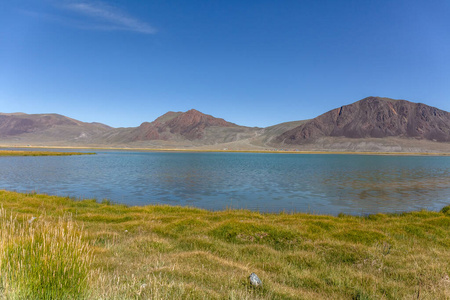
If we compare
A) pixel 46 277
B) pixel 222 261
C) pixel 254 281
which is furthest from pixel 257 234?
pixel 46 277

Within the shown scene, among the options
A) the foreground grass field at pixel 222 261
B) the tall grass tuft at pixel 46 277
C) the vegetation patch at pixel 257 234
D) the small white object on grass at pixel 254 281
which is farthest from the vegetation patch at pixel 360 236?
the tall grass tuft at pixel 46 277

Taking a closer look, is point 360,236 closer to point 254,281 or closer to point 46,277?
point 254,281

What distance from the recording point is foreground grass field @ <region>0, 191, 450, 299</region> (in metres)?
5.57

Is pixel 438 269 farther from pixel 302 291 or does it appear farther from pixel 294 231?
pixel 294 231

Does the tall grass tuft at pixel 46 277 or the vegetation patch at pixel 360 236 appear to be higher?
the tall grass tuft at pixel 46 277

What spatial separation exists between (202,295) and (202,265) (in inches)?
86.1

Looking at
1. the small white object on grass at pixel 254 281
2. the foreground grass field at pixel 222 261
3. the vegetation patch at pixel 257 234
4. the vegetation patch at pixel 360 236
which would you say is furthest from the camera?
the vegetation patch at pixel 360 236

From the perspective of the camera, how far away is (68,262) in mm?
5641

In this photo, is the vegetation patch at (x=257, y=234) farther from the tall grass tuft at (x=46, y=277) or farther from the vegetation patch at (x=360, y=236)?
the tall grass tuft at (x=46, y=277)

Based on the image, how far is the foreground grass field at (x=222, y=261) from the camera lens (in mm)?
5574

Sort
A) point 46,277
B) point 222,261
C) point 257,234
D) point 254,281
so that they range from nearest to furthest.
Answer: point 46,277, point 254,281, point 222,261, point 257,234

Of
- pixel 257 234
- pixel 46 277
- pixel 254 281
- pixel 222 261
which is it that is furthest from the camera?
pixel 257 234

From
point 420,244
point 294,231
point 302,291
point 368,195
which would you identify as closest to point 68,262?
point 302,291

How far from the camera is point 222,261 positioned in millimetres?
9055
